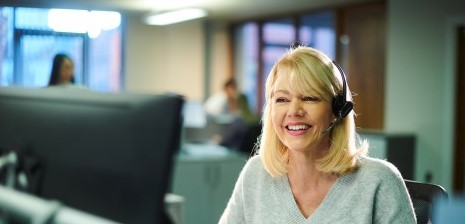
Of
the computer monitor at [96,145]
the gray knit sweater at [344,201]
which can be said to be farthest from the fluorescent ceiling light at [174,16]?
the computer monitor at [96,145]

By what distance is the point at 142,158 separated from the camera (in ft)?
2.36

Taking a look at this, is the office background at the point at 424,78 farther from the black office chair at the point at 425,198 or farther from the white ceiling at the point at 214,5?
the black office chair at the point at 425,198

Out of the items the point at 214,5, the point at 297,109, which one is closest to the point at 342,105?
the point at 297,109

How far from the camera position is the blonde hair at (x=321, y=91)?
1.36 meters

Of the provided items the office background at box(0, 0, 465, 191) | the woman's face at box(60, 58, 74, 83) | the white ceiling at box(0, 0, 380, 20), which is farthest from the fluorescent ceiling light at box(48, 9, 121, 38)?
the woman's face at box(60, 58, 74, 83)

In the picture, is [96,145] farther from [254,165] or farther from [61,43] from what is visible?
[61,43]

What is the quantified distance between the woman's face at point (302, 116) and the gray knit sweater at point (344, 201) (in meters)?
0.11

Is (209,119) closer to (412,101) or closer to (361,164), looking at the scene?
(412,101)

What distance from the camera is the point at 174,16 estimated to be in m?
7.28

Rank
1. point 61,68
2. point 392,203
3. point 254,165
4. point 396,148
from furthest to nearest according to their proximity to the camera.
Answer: point 396,148
point 61,68
point 254,165
point 392,203

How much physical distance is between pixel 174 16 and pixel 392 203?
625 centimetres

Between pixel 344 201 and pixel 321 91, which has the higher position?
pixel 321 91

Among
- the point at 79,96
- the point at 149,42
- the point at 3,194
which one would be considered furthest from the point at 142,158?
the point at 149,42

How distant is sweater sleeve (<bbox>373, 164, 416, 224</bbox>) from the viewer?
129 cm
